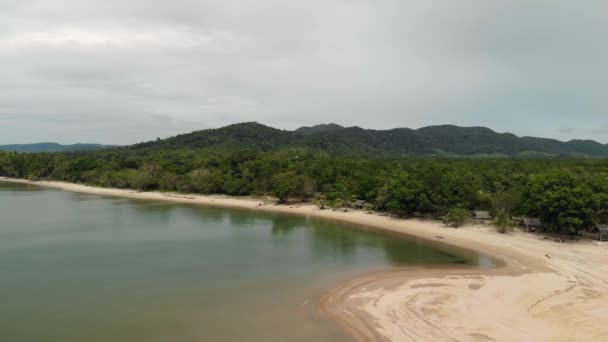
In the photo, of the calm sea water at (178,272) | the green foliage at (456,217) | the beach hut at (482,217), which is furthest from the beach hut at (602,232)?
the calm sea water at (178,272)

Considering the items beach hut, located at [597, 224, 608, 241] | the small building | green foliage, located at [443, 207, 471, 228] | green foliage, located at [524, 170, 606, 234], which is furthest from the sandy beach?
the small building

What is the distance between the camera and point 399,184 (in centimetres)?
4159

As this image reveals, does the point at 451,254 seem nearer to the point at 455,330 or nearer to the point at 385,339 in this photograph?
the point at 455,330

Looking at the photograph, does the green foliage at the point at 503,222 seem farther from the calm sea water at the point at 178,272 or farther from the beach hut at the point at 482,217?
the calm sea water at the point at 178,272

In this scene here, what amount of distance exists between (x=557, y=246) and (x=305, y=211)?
92.4ft

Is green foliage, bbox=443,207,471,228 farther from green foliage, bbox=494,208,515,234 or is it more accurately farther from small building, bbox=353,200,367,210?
small building, bbox=353,200,367,210

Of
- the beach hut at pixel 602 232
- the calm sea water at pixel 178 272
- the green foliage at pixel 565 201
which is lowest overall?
the calm sea water at pixel 178 272

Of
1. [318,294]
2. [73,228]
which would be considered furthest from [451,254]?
[73,228]

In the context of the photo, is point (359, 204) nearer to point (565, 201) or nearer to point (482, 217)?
point (482, 217)

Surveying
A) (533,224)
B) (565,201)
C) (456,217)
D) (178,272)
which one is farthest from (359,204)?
(178,272)

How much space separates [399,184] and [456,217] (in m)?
7.30

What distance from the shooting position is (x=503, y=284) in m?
21.5

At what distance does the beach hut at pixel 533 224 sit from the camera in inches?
1308

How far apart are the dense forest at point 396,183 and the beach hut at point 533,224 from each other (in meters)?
0.72
